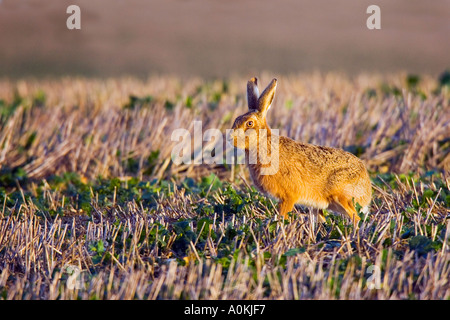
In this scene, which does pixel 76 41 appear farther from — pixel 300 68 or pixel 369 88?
pixel 369 88

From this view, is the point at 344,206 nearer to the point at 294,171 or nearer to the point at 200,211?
the point at 294,171

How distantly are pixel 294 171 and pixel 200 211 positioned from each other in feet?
3.11

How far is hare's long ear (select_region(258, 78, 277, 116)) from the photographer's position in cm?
550

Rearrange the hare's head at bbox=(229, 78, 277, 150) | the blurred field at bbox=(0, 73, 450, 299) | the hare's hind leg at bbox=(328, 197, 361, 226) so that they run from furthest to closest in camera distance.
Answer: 1. the hare's hind leg at bbox=(328, 197, 361, 226)
2. the hare's head at bbox=(229, 78, 277, 150)
3. the blurred field at bbox=(0, 73, 450, 299)

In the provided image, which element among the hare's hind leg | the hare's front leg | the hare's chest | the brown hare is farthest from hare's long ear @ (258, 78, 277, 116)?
the hare's hind leg

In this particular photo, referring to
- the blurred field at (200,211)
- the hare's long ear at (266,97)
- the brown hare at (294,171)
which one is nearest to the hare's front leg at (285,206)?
the brown hare at (294,171)

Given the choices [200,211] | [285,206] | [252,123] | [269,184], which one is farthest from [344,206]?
[200,211]

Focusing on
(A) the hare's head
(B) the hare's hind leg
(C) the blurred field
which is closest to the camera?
(C) the blurred field

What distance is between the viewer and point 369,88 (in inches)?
533

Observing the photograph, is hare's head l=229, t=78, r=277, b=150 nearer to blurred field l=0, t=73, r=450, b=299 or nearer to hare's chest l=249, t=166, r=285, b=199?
hare's chest l=249, t=166, r=285, b=199

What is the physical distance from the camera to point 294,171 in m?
5.60

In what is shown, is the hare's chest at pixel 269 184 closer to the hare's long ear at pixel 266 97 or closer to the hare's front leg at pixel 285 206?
the hare's front leg at pixel 285 206

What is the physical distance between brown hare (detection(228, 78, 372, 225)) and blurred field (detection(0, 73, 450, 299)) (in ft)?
0.65
